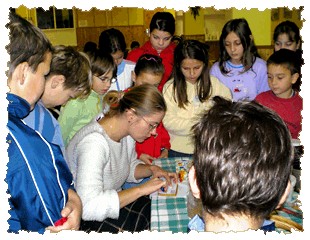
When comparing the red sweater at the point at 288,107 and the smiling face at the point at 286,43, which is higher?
the smiling face at the point at 286,43

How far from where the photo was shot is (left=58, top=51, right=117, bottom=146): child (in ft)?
8.05

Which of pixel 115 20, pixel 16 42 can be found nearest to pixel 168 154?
pixel 16 42

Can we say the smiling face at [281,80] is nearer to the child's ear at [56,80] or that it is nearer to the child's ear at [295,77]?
the child's ear at [295,77]

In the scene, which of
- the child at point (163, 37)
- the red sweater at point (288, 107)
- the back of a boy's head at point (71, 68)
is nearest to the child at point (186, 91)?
the red sweater at point (288, 107)

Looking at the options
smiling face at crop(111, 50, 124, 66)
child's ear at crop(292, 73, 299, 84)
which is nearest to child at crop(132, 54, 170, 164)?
smiling face at crop(111, 50, 124, 66)

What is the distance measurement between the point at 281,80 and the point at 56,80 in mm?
1817

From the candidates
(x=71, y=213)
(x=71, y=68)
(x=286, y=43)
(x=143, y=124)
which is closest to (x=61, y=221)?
(x=71, y=213)

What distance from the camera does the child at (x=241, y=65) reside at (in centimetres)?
294

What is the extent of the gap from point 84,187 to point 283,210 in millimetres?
987

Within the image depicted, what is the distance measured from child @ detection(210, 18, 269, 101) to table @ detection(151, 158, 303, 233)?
143 centimetres

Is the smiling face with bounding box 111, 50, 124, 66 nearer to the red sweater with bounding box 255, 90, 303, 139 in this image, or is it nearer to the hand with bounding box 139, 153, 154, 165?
the hand with bounding box 139, 153, 154, 165

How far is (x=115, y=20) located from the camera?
8.65 m

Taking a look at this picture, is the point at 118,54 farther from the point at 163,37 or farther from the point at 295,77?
the point at 295,77

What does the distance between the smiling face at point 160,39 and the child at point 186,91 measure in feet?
2.00
